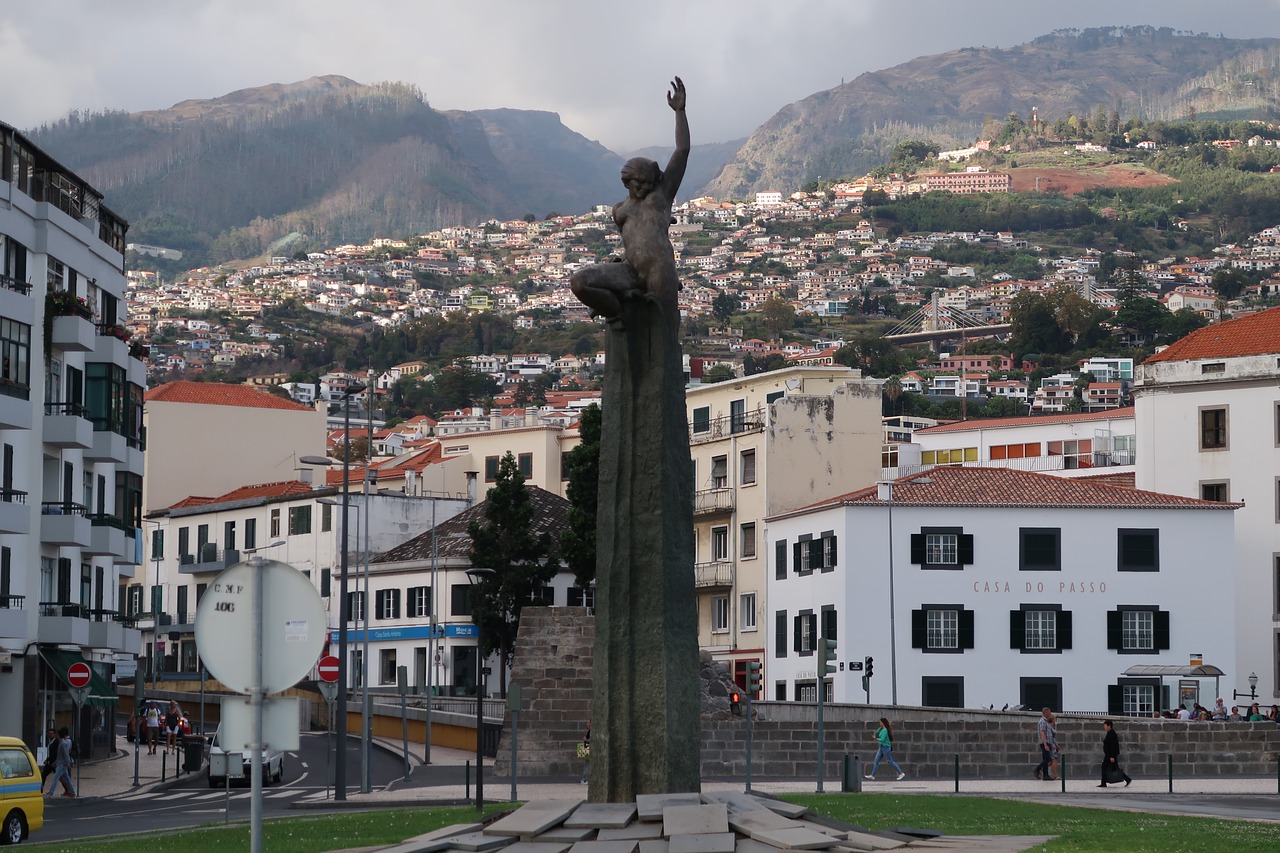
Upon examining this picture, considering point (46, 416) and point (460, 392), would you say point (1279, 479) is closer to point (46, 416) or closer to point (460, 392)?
point (46, 416)

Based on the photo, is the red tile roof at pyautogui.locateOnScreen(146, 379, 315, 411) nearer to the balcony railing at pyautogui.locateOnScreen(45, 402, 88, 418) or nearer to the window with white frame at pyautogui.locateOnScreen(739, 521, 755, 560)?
the window with white frame at pyautogui.locateOnScreen(739, 521, 755, 560)

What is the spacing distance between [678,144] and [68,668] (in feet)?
110

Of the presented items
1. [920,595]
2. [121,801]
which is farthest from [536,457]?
[121,801]

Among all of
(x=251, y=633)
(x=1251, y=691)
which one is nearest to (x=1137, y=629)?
(x=1251, y=691)

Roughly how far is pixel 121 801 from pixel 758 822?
28648 mm

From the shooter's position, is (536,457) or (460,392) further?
(460,392)

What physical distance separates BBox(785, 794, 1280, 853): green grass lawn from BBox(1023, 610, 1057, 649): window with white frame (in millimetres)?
31655

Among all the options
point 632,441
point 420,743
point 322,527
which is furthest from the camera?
point 322,527

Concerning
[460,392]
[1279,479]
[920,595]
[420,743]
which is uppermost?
[460,392]

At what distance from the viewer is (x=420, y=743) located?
61.9 meters

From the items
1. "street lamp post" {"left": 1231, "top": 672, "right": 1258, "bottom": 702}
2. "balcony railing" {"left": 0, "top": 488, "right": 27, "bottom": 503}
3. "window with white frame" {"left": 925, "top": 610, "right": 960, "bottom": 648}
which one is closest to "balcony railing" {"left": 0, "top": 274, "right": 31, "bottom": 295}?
"balcony railing" {"left": 0, "top": 488, "right": 27, "bottom": 503}

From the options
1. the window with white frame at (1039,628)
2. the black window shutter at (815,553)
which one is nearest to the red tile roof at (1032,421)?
the window with white frame at (1039,628)

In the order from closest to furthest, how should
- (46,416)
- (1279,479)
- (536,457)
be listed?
(46,416) → (1279,479) → (536,457)

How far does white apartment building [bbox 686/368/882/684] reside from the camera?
75.7m
